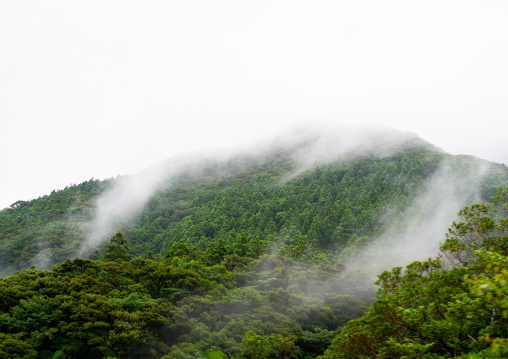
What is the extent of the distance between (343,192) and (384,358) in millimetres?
92513

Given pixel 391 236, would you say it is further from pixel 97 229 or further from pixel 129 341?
pixel 97 229

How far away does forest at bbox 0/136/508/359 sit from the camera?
9773 mm

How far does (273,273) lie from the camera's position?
41594 millimetres

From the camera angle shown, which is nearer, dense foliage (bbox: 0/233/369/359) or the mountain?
dense foliage (bbox: 0/233/369/359)

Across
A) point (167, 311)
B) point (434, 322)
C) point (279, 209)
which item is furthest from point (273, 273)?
point (279, 209)

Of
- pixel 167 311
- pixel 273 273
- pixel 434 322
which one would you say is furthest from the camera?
pixel 273 273

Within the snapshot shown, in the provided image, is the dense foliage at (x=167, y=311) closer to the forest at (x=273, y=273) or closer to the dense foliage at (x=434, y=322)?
the forest at (x=273, y=273)

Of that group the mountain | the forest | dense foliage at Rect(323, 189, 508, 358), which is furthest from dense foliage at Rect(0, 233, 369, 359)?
the mountain

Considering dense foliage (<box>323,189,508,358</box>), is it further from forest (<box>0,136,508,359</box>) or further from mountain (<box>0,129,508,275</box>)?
mountain (<box>0,129,508,275</box>)

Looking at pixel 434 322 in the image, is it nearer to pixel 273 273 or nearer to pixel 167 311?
pixel 167 311

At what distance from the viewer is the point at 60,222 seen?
99.8 metres

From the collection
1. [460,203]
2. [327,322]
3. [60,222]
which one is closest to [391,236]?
[460,203]

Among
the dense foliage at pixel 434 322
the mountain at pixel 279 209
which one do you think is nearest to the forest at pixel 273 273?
the dense foliage at pixel 434 322

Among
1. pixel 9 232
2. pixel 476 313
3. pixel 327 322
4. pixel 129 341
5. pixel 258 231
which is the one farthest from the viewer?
pixel 9 232
